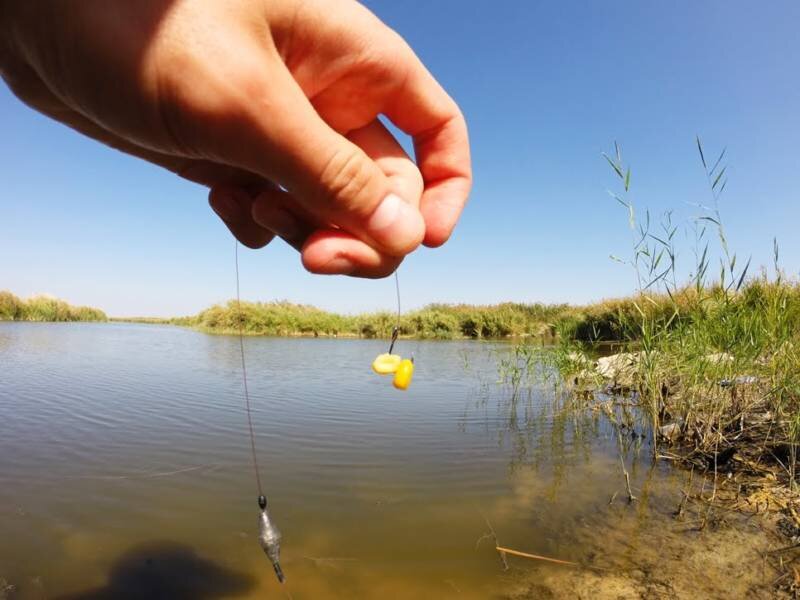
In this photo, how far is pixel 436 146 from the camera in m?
1.66

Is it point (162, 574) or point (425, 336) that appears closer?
point (162, 574)

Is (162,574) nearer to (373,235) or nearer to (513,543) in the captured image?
(513,543)

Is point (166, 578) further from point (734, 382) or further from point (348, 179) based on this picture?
point (734, 382)

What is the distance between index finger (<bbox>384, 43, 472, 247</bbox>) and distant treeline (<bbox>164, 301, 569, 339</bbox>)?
84.6 feet

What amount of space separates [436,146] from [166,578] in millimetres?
3098

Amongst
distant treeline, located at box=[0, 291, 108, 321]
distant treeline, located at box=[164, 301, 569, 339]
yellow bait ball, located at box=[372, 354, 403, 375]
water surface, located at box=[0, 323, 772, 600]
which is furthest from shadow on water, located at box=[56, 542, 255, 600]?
distant treeline, located at box=[0, 291, 108, 321]

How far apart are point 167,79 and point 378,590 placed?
2.95m

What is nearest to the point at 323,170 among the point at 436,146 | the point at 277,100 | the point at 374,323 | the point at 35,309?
the point at 277,100

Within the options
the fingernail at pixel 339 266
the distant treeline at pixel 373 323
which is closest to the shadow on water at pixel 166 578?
the fingernail at pixel 339 266

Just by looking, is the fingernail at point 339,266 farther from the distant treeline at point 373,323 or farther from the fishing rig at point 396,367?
the distant treeline at point 373,323

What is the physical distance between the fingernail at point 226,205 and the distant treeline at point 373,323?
2564cm

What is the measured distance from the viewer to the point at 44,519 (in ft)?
11.9

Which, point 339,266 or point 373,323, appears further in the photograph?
point 373,323

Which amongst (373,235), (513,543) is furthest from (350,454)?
(373,235)
